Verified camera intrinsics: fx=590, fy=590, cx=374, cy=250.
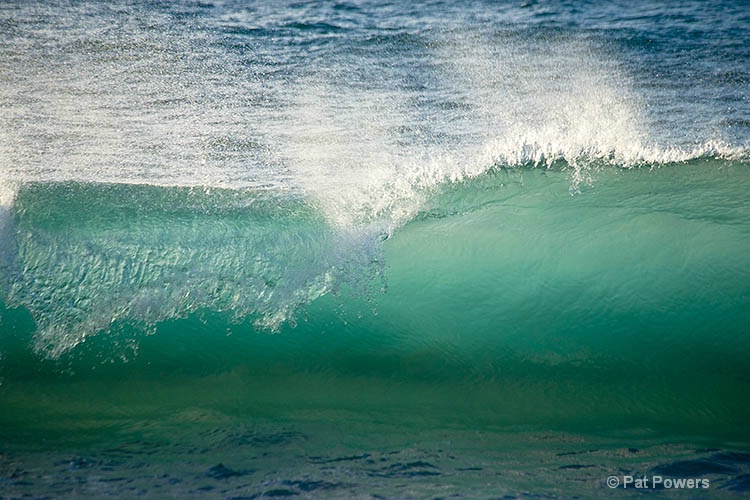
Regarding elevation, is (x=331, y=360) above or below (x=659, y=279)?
below

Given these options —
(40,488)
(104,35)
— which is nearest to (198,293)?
(40,488)

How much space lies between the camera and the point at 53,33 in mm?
3262

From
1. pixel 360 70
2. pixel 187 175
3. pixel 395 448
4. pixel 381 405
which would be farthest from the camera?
pixel 360 70

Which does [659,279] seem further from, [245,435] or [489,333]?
[245,435]

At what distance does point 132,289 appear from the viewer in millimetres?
→ 2320

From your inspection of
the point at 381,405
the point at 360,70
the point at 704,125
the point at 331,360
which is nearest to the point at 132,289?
the point at 331,360

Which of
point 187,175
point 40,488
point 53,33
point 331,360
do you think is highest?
point 53,33

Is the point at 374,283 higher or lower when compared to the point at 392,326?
higher

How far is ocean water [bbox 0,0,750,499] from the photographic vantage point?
2002mm

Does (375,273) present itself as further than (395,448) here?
Yes

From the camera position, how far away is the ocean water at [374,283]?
2002mm

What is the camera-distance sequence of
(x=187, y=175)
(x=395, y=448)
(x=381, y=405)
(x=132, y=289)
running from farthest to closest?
(x=187, y=175) < (x=132, y=289) < (x=381, y=405) < (x=395, y=448)

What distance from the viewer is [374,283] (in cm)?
237

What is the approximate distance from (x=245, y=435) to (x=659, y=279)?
1717 millimetres
